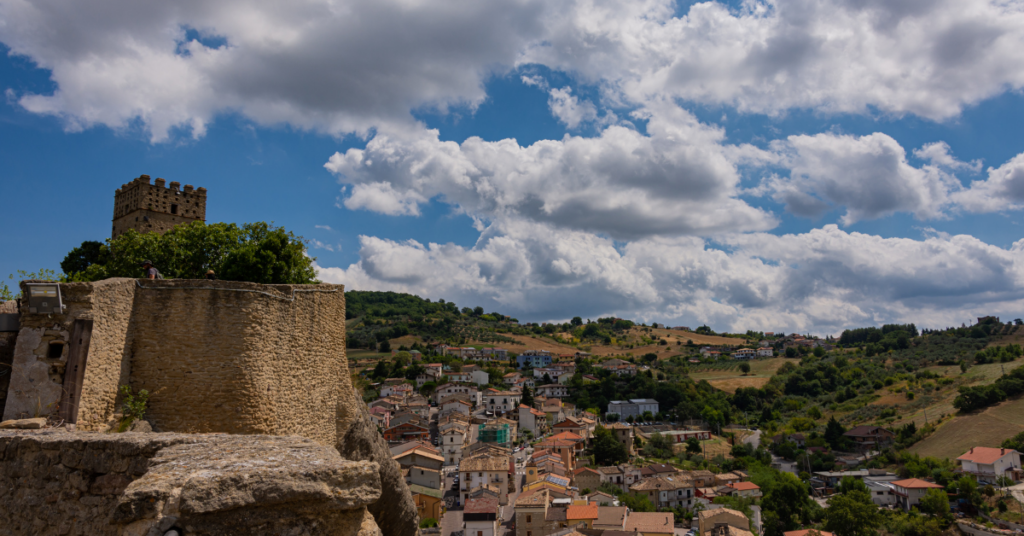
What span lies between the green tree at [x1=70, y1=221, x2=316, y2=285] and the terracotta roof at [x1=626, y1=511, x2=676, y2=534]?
1444 inches

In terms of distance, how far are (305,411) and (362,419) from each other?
11.1 feet

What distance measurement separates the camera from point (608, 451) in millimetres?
75250

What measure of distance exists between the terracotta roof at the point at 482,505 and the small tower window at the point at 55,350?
39.5 metres

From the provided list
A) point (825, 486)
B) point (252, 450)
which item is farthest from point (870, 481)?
point (252, 450)

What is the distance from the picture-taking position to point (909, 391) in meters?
96.6

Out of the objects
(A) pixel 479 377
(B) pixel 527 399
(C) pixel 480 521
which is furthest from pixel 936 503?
(A) pixel 479 377

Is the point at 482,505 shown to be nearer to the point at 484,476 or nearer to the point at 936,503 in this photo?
the point at 484,476

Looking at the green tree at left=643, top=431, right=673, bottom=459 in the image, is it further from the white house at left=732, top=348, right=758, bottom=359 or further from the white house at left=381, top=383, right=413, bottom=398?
the white house at left=732, top=348, right=758, bottom=359

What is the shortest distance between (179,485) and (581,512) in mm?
46765

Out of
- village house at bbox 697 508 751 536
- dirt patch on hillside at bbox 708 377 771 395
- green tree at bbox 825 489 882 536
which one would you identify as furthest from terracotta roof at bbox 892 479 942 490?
dirt patch on hillside at bbox 708 377 771 395

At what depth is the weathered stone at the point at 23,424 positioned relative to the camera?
7.38 metres

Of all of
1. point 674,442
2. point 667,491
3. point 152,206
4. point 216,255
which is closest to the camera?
point 216,255

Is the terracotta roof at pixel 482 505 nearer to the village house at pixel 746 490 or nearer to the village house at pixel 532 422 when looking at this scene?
the village house at pixel 746 490

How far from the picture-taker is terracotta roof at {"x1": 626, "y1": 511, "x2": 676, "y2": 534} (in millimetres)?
44531
